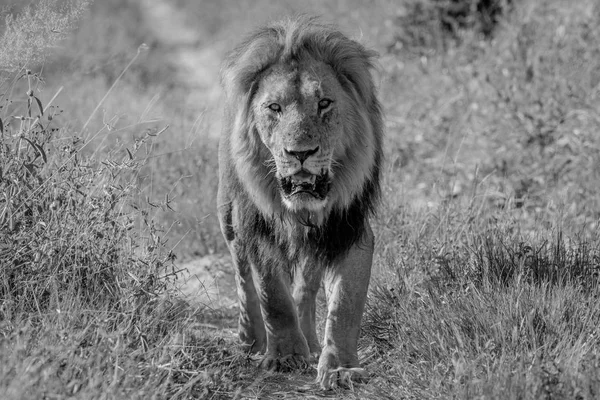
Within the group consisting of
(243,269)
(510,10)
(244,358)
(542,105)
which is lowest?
(244,358)

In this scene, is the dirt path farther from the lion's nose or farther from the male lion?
the lion's nose

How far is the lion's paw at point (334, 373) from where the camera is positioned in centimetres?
412

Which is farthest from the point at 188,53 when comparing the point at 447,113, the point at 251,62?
the point at 251,62

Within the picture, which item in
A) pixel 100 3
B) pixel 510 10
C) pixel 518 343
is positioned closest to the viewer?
pixel 518 343

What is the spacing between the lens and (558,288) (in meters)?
4.09

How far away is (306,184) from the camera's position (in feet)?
13.3

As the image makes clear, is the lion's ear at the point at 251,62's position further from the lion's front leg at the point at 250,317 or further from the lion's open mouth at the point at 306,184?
the lion's front leg at the point at 250,317

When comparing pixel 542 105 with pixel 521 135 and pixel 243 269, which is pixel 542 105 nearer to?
pixel 521 135

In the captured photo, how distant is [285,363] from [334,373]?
41 cm

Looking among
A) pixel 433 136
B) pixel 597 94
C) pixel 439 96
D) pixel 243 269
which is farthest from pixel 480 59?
pixel 243 269

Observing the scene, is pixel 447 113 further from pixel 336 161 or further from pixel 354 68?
pixel 336 161

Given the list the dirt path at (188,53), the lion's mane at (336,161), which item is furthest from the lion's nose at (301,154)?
the dirt path at (188,53)

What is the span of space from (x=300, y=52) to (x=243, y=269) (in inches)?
48.4

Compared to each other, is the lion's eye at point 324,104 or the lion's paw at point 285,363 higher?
the lion's eye at point 324,104
